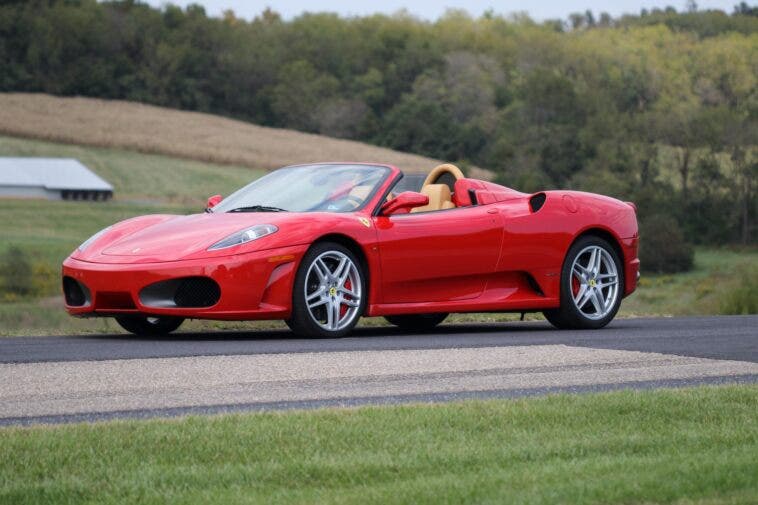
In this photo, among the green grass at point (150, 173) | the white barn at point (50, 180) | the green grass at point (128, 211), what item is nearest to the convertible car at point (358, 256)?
the green grass at point (128, 211)

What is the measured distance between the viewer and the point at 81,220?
191 ft

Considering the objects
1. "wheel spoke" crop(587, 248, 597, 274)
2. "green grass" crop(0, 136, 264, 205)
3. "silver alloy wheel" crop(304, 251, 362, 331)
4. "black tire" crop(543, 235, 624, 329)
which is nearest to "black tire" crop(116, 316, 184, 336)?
"silver alloy wheel" crop(304, 251, 362, 331)

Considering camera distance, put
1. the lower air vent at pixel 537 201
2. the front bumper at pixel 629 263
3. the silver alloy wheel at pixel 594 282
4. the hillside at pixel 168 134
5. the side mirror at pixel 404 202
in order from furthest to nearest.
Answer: the hillside at pixel 168 134 < the front bumper at pixel 629 263 < the silver alloy wheel at pixel 594 282 < the lower air vent at pixel 537 201 < the side mirror at pixel 404 202

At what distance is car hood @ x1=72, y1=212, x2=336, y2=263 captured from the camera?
29.3 feet

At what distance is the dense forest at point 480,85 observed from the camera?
78188 millimetres

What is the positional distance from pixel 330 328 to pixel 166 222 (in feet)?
4.60

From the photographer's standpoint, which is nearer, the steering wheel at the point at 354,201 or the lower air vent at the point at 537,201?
the steering wheel at the point at 354,201

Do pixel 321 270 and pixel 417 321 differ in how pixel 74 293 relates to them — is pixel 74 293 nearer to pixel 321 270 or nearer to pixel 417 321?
pixel 321 270

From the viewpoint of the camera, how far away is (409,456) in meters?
4.54

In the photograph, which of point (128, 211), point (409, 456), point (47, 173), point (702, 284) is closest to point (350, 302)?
point (409, 456)

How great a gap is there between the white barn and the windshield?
54.4 meters

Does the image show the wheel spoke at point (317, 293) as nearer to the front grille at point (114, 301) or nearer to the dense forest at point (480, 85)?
the front grille at point (114, 301)

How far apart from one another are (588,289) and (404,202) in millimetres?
2165

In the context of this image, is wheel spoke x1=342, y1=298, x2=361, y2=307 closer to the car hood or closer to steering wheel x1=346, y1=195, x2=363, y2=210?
the car hood
